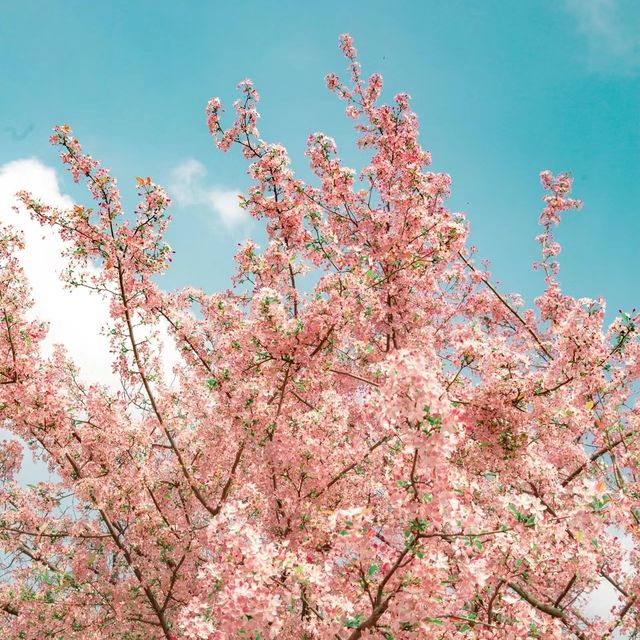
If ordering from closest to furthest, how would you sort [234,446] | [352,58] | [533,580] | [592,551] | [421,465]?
1. [421,465]
2. [592,551]
3. [533,580]
4. [234,446]
5. [352,58]

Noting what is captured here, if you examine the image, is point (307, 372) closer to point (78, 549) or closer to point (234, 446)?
point (234, 446)

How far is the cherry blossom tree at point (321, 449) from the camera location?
15.0 feet

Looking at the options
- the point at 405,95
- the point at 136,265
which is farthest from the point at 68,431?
the point at 405,95

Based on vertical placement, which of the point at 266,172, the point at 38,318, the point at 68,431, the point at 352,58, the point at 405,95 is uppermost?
the point at 352,58

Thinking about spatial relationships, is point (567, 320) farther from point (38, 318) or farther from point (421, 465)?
point (38, 318)

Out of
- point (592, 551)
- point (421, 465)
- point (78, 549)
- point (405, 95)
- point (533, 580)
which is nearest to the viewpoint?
point (421, 465)

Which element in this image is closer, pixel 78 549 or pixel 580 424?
pixel 580 424

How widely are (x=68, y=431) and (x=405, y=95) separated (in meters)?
9.69

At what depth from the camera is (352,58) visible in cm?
1276

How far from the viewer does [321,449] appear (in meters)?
7.12

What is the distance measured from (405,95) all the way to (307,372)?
25.2ft

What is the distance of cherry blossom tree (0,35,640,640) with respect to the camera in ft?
15.0

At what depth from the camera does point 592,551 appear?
202 inches

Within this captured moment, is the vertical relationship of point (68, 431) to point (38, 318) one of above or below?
below
